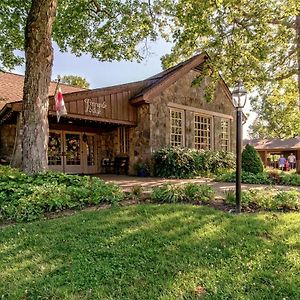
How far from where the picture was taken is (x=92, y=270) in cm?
312

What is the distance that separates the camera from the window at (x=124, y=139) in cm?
1346

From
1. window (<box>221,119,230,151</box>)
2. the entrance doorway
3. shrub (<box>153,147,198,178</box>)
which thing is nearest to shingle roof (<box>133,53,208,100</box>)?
shrub (<box>153,147,198,178</box>)

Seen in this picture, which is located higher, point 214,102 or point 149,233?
point 214,102

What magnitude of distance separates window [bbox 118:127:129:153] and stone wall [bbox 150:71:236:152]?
1.52m

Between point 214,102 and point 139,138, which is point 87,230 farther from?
point 214,102

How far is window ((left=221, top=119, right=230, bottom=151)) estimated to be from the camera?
1596 cm

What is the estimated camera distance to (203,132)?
49.0ft

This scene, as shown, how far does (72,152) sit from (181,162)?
5.37 meters

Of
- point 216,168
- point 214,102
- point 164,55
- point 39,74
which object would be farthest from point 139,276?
point 214,102

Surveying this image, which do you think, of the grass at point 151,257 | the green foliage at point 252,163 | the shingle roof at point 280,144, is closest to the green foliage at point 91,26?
the green foliage at point 252,163

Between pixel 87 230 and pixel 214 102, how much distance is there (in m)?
12.8

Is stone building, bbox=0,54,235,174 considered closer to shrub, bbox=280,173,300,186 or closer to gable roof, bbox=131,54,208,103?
gable roof, bbox=131,54,208,103

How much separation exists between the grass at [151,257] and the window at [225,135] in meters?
11.3

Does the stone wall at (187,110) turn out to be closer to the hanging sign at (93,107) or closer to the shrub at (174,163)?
the shrub at (174,163)
